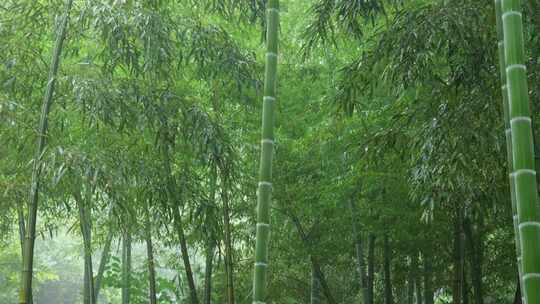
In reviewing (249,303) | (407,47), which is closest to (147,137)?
(407,47)

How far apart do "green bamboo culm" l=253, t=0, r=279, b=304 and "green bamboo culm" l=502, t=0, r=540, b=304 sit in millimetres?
959

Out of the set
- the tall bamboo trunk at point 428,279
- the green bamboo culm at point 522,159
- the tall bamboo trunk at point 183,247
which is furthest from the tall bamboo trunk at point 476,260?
the green bamboo culm at point 522,159

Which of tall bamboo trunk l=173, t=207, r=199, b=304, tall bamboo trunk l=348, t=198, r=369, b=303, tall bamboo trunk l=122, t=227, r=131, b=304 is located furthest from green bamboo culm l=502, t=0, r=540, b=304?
tall bamboo trunk l=122, t=227, r=131, b=304

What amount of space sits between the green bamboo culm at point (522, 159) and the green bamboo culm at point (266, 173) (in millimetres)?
959

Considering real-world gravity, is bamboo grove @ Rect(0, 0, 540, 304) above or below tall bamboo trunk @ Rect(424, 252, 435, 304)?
above

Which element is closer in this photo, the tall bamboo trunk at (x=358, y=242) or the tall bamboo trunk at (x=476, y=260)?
the tall bamboo trunk at (x=476, y=260)

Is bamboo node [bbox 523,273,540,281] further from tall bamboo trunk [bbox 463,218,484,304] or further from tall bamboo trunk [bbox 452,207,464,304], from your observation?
tall bamboo trunk [bbox 463,218,484,304]

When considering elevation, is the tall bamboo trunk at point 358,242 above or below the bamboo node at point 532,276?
above

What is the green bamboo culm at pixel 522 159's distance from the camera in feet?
7.57

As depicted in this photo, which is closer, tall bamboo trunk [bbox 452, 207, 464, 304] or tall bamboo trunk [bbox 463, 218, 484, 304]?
tall bamboo trunk [bbox 452, 207, 464, 304]

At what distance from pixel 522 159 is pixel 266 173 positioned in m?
1.01

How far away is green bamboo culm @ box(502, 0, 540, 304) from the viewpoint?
2.31 m

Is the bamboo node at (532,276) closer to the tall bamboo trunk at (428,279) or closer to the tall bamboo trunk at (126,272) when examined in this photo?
the tall bamboo trunk at (428,279)

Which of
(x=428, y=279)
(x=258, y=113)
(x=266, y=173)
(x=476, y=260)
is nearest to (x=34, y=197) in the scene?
(x=266, y=173)
